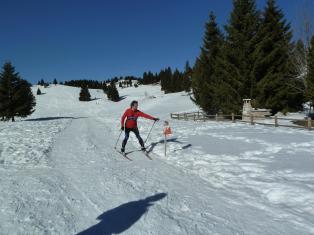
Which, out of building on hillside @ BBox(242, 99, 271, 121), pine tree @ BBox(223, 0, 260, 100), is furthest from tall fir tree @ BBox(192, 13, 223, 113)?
building on hillside @ BBox(242, 99, 271, 121)

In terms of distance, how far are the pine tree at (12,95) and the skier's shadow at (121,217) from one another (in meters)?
40.4

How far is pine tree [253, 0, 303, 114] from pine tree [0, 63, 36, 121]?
3102 centimetres

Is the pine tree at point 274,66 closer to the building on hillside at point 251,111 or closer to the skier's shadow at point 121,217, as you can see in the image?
the building on hillside at point 251,111

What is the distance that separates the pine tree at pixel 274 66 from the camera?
29.2 metres

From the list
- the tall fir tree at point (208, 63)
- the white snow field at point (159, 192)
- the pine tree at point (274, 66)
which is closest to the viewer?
the white snow field at point (159, 192)

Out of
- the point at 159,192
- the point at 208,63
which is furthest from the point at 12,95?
the point at 159,192

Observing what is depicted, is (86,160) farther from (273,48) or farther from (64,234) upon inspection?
(273,48)

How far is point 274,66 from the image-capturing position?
30.4 m

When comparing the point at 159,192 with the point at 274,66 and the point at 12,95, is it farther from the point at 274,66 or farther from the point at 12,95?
the point at 12,95

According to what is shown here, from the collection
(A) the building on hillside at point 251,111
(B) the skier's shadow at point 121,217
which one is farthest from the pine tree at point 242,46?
(B) the skier's shadow at point 121,217

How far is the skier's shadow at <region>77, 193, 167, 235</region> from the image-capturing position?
4914mm

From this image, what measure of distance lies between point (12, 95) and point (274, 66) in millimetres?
33526

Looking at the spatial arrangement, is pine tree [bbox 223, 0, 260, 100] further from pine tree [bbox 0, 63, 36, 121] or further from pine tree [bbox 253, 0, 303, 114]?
pine tree [bbox 0, 63, 36, 121]

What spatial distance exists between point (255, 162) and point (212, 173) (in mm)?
2003
